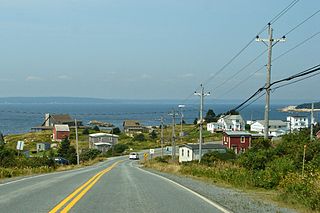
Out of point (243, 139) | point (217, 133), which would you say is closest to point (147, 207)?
point (243, 139)

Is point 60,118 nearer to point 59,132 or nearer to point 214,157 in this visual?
point 59,132

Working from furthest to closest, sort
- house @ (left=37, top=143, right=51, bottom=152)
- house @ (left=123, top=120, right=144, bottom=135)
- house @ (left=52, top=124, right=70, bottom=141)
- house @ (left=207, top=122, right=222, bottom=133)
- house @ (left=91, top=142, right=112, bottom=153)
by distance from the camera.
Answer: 1. house @ (left=123, top=120, right=144, bottom=135)
2. house @ (left=207, top=122, right=222, bottom=133)
3. house @ (left=52, top=124, right=70, bottom=141)
4. house @ (left=91, top=142, right=112, bottom=153)
5. house @ (left=37, top=143, right=51, bottom=152)

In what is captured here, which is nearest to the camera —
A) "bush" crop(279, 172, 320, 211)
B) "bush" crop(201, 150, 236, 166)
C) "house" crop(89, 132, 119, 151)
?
"bush" crop(279, 172, 320, 211)

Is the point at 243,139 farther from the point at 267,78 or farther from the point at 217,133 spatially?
the point at 267,78

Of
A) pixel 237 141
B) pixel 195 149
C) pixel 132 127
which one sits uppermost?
pixel 237 141

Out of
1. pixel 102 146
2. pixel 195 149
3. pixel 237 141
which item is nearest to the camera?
pixel 195 149

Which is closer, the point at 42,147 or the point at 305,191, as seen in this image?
the point at 305,191

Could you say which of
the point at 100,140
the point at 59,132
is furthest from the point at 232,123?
the point at 59,132

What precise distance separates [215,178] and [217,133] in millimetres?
97127

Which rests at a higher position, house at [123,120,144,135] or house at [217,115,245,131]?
house at [217,115,245,131]

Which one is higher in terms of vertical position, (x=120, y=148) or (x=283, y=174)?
(x=283, y=174)

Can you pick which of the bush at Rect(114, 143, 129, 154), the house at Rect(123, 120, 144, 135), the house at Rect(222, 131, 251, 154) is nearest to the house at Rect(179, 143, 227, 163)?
the house at Rect(222, 131, 251, 154)

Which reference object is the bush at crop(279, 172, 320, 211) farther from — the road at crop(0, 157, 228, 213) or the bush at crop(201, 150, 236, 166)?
the bush at crop(201, 150, 236, 166)

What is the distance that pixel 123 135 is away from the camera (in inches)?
5354
